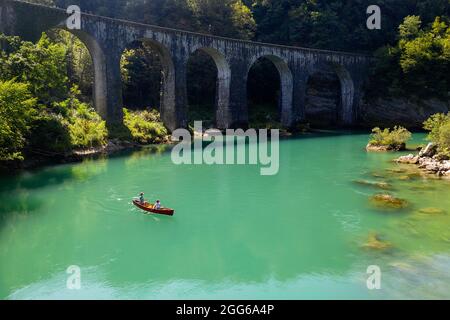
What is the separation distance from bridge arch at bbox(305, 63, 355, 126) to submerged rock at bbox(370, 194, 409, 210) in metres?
34.6

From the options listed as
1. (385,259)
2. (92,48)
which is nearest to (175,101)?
(92,48)

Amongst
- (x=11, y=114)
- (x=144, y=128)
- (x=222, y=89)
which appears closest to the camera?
(x=11, y=114)

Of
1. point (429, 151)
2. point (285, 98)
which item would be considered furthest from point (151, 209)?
point (285, 98)

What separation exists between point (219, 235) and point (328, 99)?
41367 mm

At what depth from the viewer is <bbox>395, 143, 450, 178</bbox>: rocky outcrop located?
23230 millimetres

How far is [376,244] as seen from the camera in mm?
13586

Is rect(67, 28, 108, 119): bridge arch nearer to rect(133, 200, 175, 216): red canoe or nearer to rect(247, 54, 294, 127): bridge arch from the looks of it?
rect(247, 54, 294, 127): bridge arch

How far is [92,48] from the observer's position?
3316 centimetres

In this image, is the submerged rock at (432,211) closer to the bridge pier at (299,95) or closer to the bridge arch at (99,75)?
the bridge arch at (99,75)

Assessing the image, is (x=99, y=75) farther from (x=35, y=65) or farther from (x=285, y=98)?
(x=285, y=98)

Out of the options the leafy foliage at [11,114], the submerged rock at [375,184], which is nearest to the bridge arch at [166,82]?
the leafy foliage at [11,114]
